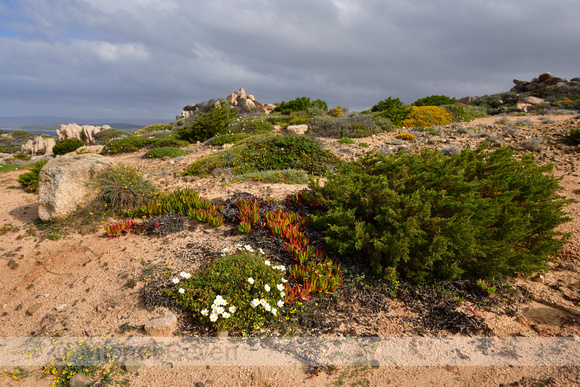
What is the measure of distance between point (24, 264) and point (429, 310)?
650 centimetres

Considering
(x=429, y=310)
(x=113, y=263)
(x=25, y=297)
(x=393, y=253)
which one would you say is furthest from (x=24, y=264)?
(x=429, y=310)

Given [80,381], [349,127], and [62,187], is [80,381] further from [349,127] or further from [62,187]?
[349,127]

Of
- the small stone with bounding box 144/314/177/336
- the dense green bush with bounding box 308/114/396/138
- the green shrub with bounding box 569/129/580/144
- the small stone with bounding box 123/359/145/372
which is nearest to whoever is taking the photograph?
the small stone with bounding box 123/359/145/372

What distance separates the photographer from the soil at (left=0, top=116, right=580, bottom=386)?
112 inches

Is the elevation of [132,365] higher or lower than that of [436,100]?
lower

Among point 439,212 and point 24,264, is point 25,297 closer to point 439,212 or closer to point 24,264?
point 24,264

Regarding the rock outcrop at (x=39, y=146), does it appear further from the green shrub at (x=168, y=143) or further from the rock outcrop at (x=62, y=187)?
the rock outcrop at (x=62, y=187)

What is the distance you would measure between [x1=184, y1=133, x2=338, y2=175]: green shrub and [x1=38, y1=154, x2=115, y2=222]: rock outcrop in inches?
148

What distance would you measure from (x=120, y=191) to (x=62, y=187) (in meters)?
1.11

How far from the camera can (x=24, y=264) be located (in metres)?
4.94

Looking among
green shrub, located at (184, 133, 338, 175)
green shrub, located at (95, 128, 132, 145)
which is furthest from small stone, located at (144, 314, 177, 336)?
green shrub, located at (95, 128, 132, 145)

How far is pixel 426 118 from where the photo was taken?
18594mm

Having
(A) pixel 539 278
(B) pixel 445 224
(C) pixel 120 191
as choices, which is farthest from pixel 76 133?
(A) pixel 539 278

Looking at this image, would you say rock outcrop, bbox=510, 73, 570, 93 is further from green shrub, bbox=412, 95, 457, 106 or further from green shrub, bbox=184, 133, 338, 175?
green shrub, bbox=184, 133, 338, 175
